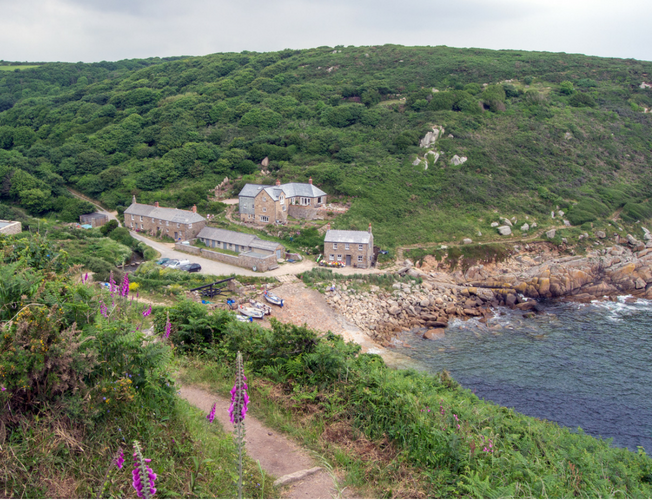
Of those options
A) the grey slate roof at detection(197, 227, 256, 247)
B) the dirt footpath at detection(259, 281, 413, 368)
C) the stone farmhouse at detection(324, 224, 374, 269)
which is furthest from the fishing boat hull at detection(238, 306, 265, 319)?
the stone farmhouse at detection(324, 224, 374, 269)

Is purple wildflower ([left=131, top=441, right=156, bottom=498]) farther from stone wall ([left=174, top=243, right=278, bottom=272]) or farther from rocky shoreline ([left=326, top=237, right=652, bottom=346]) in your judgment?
stone wall ([left=174, top=243, right=278, bottom=272])

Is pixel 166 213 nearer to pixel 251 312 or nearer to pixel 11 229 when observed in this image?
pixel 11 229

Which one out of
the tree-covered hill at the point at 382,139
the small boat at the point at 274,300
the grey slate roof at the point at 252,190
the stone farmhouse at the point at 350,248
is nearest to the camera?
the small boat at the point at 274,300

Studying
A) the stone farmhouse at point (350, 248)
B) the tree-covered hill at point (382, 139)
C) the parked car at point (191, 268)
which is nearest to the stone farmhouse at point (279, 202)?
the tree-covered hill at point (382, 139)

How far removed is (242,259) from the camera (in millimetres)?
38812

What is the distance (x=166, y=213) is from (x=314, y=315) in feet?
Result: 77.8

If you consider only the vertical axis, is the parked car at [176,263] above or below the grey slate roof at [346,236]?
below

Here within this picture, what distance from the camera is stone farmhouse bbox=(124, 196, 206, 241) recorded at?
4525 centimetres

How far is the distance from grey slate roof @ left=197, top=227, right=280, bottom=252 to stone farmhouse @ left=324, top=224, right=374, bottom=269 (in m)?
4.89

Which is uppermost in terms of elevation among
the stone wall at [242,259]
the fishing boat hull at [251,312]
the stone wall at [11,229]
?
the stone wall at [11,229]

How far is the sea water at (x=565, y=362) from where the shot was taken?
22359mm

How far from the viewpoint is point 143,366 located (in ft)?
23.2

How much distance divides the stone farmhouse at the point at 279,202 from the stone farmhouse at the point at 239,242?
5213mm

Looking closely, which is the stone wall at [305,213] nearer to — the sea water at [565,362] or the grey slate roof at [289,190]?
the grey slate roof at [289,190]
